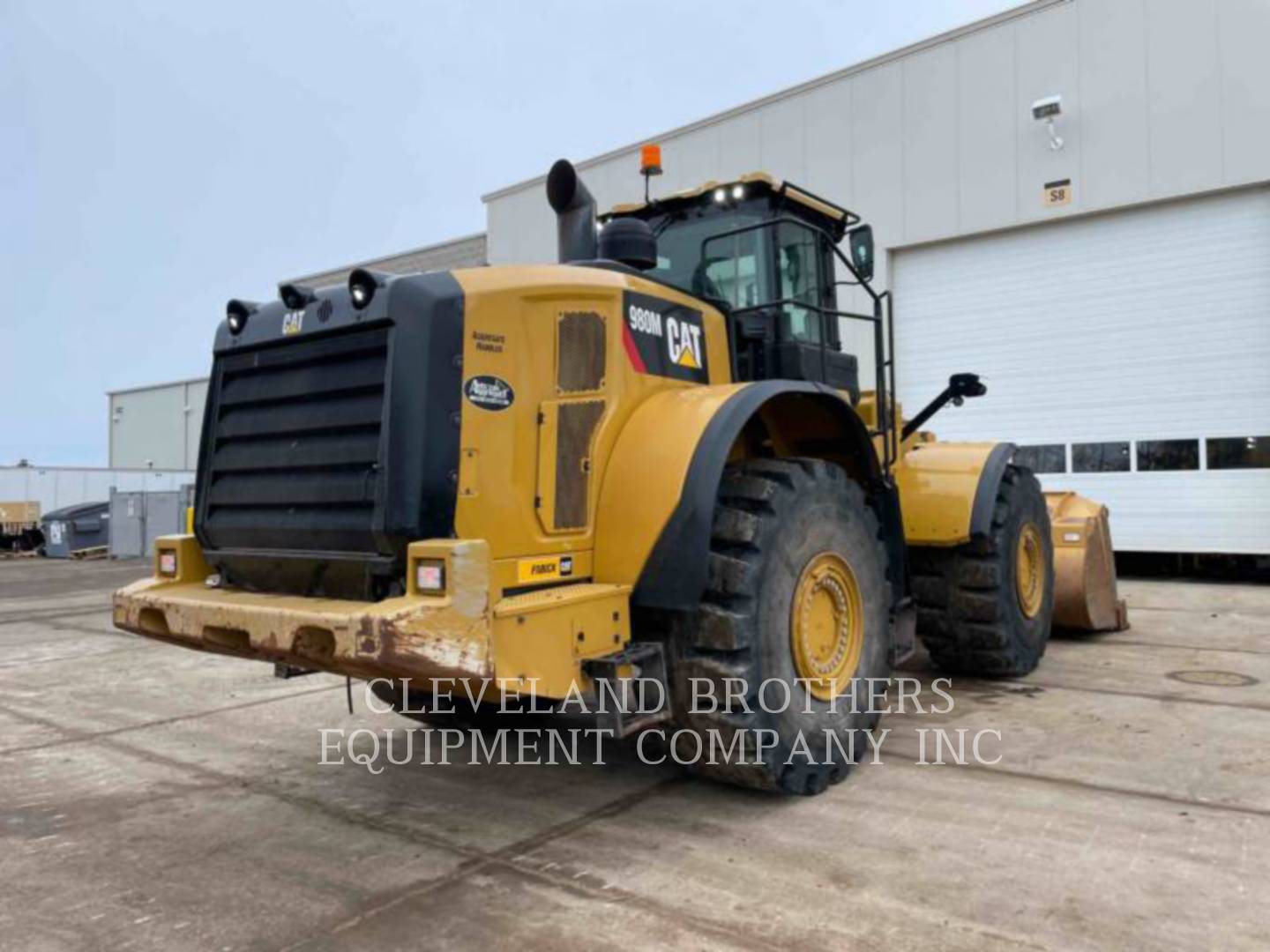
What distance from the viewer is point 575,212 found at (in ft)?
15.9

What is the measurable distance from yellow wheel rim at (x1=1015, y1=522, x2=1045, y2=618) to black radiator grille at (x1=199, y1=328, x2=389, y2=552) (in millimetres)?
4960

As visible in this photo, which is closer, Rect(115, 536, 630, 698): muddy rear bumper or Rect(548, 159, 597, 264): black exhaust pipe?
Rect(115, 536, 630, 698): muddy rear bumper

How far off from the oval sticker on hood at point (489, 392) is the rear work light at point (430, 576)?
0.66m

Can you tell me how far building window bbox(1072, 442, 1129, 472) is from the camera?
44.4 ft

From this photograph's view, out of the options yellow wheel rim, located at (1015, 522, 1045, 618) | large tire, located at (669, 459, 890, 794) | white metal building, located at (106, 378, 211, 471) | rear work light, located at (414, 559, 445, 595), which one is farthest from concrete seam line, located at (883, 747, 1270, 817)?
white metal building, located at (106, 378, 211, 471)

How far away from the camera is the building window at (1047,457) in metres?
14.1

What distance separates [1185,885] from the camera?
319 cm

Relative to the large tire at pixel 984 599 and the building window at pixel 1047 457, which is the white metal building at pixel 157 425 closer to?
the building window at pixel 1047 457

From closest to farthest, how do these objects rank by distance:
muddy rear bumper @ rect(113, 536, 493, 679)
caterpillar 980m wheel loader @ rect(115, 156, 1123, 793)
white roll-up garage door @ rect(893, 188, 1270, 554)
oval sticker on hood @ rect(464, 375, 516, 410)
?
muddy rear bumper @ rect(113, 536, 493, 679), caterpillar 980m wheel loader @ rect(115, 156, 1123, 793), oval sticker on hood @ rect(464, 375, 516, 410), white roll-up garage door @ rect(893, 188, 1270, 554)

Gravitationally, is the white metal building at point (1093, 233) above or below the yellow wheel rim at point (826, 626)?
above

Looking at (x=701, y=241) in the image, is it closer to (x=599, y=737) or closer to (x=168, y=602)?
(x=599, y=737)

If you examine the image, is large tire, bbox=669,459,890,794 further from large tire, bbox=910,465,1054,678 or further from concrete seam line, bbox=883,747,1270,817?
large tire, bbox=910,465,1054,678

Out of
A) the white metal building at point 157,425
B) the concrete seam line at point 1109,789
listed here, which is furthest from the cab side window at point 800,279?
the white metal building at point 157,425

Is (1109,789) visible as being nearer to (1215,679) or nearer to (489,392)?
(1215,679)
